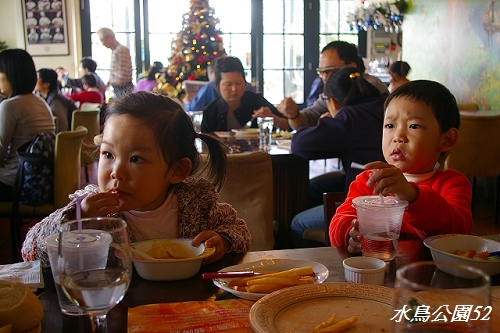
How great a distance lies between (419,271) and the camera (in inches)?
22.3

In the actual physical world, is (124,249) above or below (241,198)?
above

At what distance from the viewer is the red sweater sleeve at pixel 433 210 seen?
144 centimetres

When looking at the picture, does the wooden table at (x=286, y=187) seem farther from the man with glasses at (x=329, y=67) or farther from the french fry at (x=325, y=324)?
the french fry at (x=325, y=324)

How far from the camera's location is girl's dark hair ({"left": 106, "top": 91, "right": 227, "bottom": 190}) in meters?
1.52

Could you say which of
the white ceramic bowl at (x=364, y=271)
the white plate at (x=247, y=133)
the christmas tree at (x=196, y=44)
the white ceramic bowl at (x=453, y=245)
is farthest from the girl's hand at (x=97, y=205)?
the christmas tree at (x=196, y=44)

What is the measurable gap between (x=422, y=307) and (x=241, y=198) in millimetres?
1725

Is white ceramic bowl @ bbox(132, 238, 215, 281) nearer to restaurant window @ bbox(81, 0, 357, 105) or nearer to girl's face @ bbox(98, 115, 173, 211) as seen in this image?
girl's face @ bbox(98, 115, 173, 211)

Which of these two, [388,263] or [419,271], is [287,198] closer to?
[388,263]

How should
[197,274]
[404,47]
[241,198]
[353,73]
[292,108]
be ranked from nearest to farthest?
[197,274] → [241,198] → [353,73] → [292,108] → [404,47]

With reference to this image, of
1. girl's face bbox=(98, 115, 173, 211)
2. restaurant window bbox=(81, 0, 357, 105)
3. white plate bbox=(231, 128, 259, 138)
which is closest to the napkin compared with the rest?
girl's face bbox=(98, 115, 173, 211)

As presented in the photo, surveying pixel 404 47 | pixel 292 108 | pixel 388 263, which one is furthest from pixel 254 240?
pixel 404 47

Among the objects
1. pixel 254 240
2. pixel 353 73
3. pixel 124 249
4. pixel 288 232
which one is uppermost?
pixel 353 73

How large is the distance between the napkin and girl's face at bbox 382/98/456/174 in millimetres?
994

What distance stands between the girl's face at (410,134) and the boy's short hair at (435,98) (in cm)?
2
